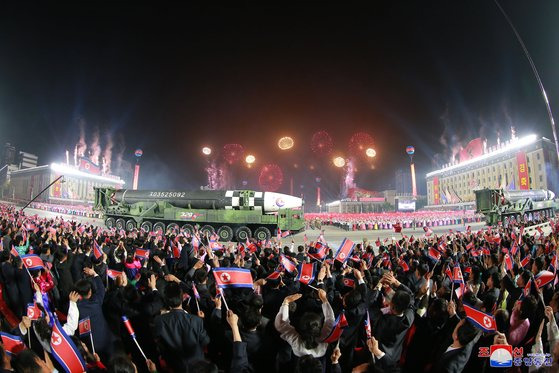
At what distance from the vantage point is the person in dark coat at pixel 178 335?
3.13m

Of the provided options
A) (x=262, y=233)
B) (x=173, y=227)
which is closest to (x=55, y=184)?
(x=173, y=227)

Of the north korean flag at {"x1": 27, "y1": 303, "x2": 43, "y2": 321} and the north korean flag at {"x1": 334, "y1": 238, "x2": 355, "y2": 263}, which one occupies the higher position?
the north korean flag at {"x1": 334, "y1": 238, "x2": 355, "y2": 263}

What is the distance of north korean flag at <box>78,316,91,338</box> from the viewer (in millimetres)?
3471

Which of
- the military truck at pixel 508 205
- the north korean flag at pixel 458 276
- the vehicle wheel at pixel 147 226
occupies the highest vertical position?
the military truck at pixel 508 205

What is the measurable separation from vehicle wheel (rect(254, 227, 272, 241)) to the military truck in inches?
812

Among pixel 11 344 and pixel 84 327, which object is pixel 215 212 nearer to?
pixel 84 327

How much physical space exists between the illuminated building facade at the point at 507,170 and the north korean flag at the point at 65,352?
5917cm

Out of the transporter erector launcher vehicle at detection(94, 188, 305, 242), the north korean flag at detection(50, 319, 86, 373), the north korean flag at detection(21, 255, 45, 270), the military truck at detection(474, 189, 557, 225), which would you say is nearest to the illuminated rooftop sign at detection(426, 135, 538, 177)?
the military truck at detection(474, 189, 557, 225)

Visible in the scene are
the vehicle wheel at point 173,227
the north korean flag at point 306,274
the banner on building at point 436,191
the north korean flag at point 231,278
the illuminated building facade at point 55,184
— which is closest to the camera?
the north korean flag at point 231,278

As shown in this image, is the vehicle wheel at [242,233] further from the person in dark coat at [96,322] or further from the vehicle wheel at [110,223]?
the person in dark coat at [96,322]

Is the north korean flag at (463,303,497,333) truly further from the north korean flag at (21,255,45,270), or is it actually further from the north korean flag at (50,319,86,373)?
the north korean flag at (21,255,45,270)

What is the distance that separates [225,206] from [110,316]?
20.5 meters

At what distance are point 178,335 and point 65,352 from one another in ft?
3.12

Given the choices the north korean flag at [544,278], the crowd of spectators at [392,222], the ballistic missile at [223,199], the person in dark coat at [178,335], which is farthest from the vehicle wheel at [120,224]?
the north korean flag at [544,278]
